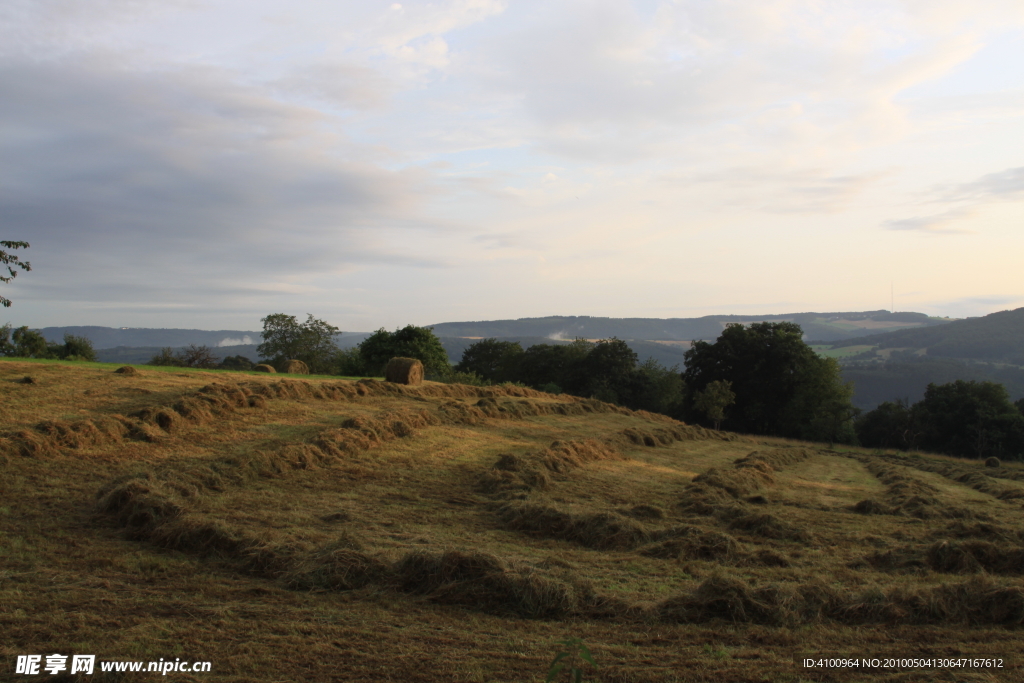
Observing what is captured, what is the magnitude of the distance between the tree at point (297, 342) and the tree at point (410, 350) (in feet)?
70.6

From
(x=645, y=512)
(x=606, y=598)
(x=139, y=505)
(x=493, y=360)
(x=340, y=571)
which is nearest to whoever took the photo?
(x=606, y=598)

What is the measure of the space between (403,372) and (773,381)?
4048 cm

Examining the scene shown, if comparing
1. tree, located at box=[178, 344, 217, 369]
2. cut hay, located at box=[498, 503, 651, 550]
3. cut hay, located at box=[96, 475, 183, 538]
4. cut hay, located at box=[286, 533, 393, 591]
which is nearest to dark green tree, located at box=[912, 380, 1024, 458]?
cut hay, located at box=[498, 503, 651, 550]

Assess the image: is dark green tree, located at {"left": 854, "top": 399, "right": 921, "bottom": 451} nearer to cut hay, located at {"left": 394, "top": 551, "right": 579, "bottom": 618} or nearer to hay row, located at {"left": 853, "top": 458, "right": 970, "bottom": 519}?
hay row, located at {"left": 853, "top": 458, "right": 970, "bottom": 519}

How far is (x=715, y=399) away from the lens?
173ft

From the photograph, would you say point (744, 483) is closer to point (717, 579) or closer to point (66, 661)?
point (717, 579)

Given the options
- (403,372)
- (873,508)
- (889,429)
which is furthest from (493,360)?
(873,508)

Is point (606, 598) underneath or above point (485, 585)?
underneath

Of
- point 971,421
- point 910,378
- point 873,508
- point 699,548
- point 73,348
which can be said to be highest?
point 73,348

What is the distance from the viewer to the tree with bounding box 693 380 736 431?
52.2 m

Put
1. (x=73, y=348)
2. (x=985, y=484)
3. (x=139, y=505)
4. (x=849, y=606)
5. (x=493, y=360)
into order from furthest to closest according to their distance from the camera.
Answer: (x=493, y=360) → (x=73, y=348) → (x=985, y=484) → (x=139, y=505) → (x=849, y=606)

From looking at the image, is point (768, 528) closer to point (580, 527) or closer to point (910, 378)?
point (580, 527)

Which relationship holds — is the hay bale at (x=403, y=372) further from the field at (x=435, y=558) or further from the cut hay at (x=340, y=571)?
the cut hay at (x=340, y=571)

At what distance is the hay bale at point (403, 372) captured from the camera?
29875mm
